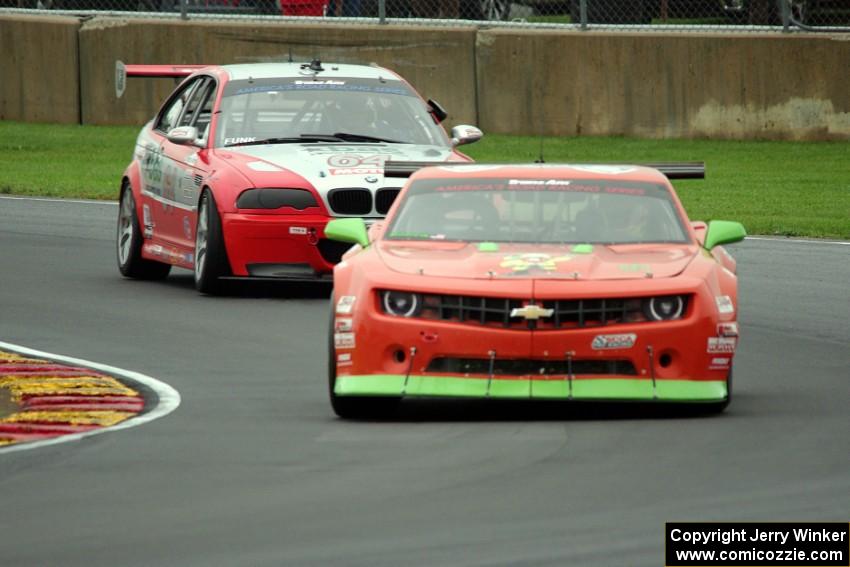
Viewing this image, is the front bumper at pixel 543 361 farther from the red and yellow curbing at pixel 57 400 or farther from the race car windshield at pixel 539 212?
the red and yellow curbing at pixel 57 400

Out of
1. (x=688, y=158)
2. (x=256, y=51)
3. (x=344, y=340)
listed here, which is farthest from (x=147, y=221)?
(x=256, y=51)

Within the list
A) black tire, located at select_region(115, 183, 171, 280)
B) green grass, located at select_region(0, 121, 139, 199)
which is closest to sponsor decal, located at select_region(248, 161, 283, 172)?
black tire, located at select_region(115, 183, 171, 280)

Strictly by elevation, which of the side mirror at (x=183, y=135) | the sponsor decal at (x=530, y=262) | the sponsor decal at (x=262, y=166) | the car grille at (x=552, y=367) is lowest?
the car grille at (x=552, y=367)

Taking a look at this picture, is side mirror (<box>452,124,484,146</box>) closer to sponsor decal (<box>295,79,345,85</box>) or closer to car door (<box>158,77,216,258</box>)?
sponsor decal (<box>295,79,345,85</box>)

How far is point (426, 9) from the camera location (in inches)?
1101

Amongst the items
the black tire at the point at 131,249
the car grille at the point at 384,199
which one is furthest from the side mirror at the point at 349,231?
the black tire at the point at 131,249

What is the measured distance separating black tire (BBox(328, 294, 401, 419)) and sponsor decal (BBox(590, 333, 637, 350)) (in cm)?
96

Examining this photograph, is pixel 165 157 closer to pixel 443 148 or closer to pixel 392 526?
pixel 443 148

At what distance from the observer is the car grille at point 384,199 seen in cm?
1476

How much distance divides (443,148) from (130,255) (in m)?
2.43

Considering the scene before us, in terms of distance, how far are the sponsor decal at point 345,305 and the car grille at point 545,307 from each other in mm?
358

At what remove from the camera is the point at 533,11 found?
27719 millimetres

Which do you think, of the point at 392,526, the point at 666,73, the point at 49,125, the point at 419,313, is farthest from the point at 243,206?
the point at 49,125

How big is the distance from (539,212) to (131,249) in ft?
20.5
